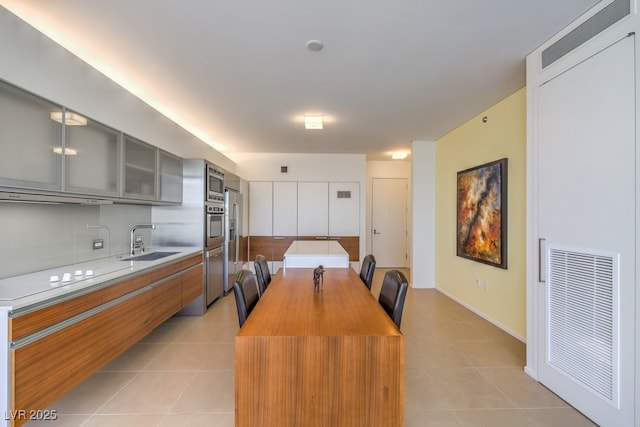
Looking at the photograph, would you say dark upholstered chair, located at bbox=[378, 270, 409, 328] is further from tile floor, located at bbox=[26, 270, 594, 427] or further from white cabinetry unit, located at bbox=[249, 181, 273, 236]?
white cabinetry unit, located at bbox=[249, 181, 273, 236]

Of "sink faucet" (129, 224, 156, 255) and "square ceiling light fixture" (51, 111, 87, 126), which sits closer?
"square ceiling light fixture" (51, 111, 87, 126)

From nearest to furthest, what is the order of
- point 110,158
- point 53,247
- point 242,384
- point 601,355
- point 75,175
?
point 242,384, point 601,355, point 75,175, point 53,247, point 110,158

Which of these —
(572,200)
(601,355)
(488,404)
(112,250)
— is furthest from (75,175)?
(601,355)

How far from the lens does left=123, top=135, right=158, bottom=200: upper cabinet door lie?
2938 mm

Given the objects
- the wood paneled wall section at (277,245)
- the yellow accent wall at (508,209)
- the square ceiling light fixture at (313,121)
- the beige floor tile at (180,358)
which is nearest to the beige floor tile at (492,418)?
the yellow accent wall at (508,209)

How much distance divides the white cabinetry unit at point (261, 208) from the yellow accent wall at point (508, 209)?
11.4 feet

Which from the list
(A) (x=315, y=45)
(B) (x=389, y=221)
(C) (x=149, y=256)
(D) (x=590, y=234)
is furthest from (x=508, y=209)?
(C) (x=149, y=256)

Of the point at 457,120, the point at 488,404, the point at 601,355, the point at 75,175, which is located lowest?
the point at 488,404

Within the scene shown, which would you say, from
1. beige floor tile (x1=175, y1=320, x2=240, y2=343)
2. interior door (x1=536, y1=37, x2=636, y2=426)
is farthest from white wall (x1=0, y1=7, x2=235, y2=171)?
interior door (x1=536, y1=37, x2=636, y2=426)

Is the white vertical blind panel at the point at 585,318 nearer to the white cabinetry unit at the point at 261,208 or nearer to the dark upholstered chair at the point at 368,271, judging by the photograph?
the dark upholstered chair at the point at 368,271

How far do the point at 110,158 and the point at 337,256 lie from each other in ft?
7.70

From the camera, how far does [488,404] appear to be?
7.09 ft

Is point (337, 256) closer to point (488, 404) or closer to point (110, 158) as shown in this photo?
point (488, 404)

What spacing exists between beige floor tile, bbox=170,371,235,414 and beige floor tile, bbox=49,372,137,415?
567 millimetres
